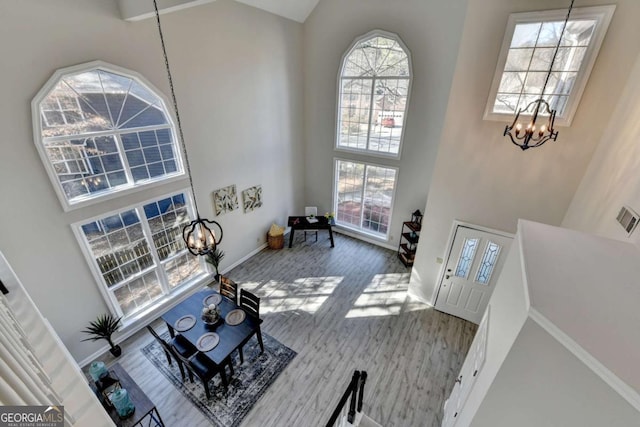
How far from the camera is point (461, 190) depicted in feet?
14.6

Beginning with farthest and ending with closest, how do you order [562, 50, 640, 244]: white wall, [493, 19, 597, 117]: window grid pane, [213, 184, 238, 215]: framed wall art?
[213, 184, 238, 215]: framed wall art, [493, 19, 597, 117]: window grid pane, [562, 50, 640, 244]: white wall

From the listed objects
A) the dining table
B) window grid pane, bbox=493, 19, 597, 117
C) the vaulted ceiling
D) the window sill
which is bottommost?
the dining table

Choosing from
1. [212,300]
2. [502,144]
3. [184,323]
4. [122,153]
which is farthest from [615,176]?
[122,153]

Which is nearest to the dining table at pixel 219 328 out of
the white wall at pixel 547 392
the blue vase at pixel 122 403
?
the blue vase at pixel 122 403

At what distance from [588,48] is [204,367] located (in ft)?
20.6

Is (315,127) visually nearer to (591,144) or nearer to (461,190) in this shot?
(461,190)

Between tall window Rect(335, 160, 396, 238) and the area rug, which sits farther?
tall window Rect(335, 160, 396, 238)

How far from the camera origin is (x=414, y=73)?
5.84 metres

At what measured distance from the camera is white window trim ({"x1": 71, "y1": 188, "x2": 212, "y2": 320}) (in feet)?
13.2

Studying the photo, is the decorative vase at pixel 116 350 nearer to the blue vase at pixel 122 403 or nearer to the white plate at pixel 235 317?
the blue vase at pixel 122 403

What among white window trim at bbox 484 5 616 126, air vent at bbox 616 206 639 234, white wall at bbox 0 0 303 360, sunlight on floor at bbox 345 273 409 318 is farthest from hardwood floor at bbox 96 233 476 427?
white window trim at bbox 484 5 616 126

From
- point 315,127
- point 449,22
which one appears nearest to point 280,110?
point 315,127

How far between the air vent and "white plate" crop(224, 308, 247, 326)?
4598 mm

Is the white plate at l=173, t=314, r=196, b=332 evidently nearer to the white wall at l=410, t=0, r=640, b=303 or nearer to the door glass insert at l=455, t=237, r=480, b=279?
the white wall at l=410, t=0, r=640, b=303
